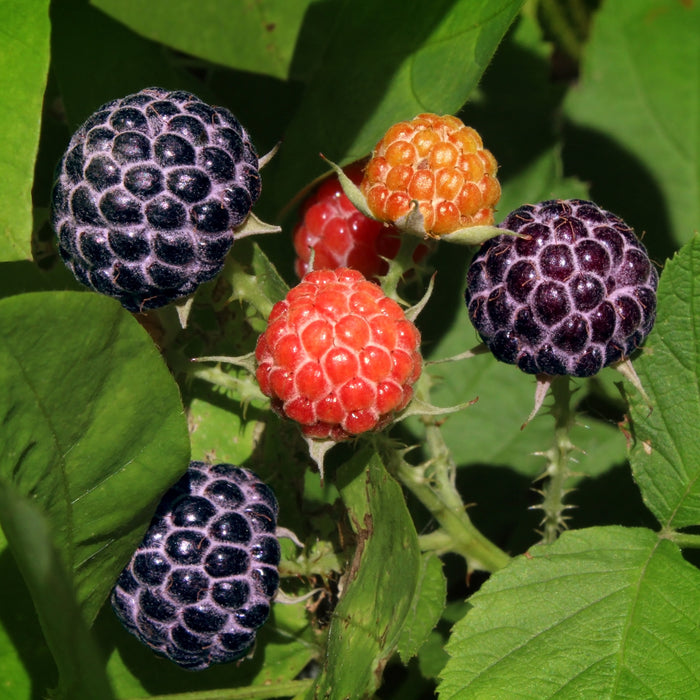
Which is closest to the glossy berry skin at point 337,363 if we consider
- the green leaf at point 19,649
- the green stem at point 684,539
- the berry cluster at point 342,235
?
the berry cluster at point 342,235

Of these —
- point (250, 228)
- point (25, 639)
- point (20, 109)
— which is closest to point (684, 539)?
point (250, 228)

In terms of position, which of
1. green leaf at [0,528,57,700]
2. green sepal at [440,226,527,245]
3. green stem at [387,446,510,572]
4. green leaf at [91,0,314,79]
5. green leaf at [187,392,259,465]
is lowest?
green leaf at [0,528,57,700]

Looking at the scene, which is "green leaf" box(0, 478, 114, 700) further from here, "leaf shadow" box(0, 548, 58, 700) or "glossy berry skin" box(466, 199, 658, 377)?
"glossy berry skin" box(466, 199, 658, 377)

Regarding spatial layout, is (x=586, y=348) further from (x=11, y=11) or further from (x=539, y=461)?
(x=11, y=11)

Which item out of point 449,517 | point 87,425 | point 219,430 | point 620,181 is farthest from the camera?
point 620,181

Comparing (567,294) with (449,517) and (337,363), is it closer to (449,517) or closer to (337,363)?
(337,363)

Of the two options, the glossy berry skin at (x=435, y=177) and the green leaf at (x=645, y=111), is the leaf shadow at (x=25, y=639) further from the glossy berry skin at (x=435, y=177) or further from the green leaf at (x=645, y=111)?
the green leaf at (x=645, y=111)

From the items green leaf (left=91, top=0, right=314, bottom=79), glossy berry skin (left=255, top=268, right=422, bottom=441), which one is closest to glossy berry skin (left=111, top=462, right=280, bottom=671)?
glossy berry skin (left=255, top=268, right=422, bottom=441)
